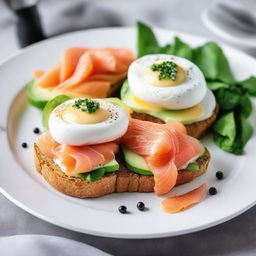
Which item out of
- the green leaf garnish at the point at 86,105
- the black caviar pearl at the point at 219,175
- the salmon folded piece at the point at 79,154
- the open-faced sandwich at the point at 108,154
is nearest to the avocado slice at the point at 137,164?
the open-faced sandwich at the point at 108,154

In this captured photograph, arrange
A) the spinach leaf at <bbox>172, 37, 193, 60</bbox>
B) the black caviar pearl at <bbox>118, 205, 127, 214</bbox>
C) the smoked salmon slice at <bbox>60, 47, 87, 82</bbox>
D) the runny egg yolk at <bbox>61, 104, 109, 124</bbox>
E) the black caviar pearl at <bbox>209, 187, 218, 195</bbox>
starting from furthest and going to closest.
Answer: the spinach leaf at <bbox>172, 37, 193, 60</bbox> < the smoked salmon slice at <bbox>60, 47, 87, 82</bbox> < the black caviar pearl at <bbox>209, 187, 218, 195</bbox> < the runny egg yolk at <bbox>61, 104, 109, 124</bbox> < the black caviar pearl at <bbox>118, 205, 127, 214</bbox>

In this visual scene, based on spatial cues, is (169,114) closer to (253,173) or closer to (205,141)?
(205,141)

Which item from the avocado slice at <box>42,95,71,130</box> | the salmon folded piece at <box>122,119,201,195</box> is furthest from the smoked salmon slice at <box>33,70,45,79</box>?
the salmon folded piece at <box>122,119,201,195</box>

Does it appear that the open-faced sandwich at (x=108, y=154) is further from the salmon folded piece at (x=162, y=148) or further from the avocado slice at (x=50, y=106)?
the avocado slice at (x=50, y=106)

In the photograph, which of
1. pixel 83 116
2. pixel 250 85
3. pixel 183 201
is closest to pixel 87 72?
pixel 83 116


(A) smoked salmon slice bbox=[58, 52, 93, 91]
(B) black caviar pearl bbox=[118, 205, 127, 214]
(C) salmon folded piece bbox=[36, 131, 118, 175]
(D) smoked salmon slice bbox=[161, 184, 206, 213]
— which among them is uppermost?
(C) salmon folded piece bbox=[36, 131, 118, 175]

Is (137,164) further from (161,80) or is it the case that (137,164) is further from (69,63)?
(69,63)

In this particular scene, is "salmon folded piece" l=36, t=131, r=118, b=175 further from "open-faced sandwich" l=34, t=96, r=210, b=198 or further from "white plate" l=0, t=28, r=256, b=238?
"white plate" l=0, t=28, r=256, b=238
